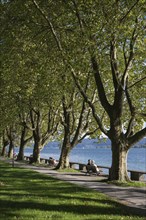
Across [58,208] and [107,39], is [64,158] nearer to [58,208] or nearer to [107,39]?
[107,39]

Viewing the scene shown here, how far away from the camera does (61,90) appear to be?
1026 inches

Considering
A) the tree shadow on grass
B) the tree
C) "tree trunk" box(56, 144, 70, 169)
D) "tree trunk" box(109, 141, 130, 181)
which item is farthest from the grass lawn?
"tree trunk" box(56, 144, 70, 169)

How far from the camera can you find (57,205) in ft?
40.3

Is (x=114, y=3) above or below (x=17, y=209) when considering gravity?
above

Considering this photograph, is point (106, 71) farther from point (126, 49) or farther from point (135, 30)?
point (135, 30)

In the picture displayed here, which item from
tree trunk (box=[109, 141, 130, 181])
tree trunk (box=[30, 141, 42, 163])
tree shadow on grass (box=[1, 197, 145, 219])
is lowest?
tree shadow on grass (box=[1, 197, 145, 219])

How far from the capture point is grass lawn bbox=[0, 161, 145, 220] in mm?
10531

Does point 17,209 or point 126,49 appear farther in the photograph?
point 126,49

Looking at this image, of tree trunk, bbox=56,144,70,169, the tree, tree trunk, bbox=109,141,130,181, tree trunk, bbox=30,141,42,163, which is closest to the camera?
the tree

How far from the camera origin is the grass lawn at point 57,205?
415 inches

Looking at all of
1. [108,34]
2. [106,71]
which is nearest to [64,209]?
[108,34]

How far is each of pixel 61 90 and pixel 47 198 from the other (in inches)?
521

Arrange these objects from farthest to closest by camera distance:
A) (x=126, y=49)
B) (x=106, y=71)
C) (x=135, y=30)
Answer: (x=106, y=71) → (x=126, y=49) → (x=135, y=30)

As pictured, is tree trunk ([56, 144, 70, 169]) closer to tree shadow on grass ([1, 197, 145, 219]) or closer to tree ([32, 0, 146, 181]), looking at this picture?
tree ([32, 0, 146, 181])
